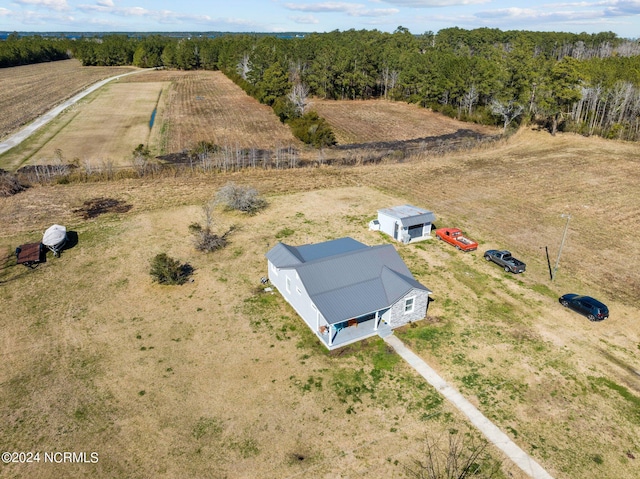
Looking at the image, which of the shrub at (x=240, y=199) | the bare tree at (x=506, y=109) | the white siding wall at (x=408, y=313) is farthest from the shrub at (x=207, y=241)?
the bare tree at (x=506, y=109)

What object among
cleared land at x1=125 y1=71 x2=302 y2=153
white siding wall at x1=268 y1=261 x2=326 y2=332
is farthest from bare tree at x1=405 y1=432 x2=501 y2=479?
cleared land at x1=125 y1=71 x2=302 y2=153

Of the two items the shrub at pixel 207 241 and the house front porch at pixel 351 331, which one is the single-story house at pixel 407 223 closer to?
the house front porch at pixel 351 331

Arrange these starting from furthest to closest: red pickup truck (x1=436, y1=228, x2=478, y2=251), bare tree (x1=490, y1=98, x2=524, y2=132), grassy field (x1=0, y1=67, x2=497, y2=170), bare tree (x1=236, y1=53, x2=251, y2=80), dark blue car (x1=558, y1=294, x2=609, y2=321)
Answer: bare tree (x1=236, y1=53, x2=251, y2=80), bare tree (x1=490, y1=98, x2=524, y2=132), grassy field (x1=0, y1=67, x2=497, y2=170), red pickup truck (x1=436, y1=228, x2=478, y2=251), dark blue car (x1=558, y1=294, x2=609, y2=321)

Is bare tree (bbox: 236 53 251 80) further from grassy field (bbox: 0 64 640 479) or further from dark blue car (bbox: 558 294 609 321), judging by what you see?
dark blue car (bbox: 558 294 609 321)

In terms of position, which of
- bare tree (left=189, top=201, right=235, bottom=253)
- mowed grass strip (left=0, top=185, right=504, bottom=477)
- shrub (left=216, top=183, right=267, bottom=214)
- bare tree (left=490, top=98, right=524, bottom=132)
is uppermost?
bare tree (left=490, top=98, right=524, bottom=132)

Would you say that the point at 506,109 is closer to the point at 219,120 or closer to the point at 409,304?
the point at 219,120

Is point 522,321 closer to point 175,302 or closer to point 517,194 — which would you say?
point 175,302

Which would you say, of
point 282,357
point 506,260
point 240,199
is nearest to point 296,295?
point 282,357

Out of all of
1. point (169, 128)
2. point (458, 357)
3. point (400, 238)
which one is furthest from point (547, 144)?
point (169, 128)
